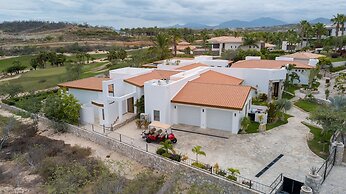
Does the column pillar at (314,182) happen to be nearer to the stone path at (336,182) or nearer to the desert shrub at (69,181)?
the stone path at (336,182)

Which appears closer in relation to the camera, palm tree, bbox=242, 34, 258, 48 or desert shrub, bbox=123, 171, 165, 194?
desert shrub, bbox=123, 171, 165, 194

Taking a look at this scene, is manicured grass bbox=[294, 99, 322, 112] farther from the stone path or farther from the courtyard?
the stone path

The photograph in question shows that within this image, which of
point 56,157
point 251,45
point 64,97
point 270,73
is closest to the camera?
point 56,157

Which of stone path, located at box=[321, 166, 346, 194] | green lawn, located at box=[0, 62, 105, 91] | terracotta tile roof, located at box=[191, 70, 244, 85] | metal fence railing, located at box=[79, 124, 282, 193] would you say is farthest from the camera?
green lawn, located at box=[0, 62, 105, 91]

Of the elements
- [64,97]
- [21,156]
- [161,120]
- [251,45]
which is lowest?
[21,156]

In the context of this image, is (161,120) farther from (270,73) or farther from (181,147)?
(270,73)

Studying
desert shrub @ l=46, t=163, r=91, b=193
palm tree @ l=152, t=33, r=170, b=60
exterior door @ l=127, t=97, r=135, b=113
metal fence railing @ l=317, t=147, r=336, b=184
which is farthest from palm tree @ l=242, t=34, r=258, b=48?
desert shrub @ l=46, t=163, r=91, b=193

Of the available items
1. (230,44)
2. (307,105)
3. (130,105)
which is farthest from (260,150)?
(230,44)

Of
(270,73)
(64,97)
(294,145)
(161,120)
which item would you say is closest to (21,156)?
(64,97)
